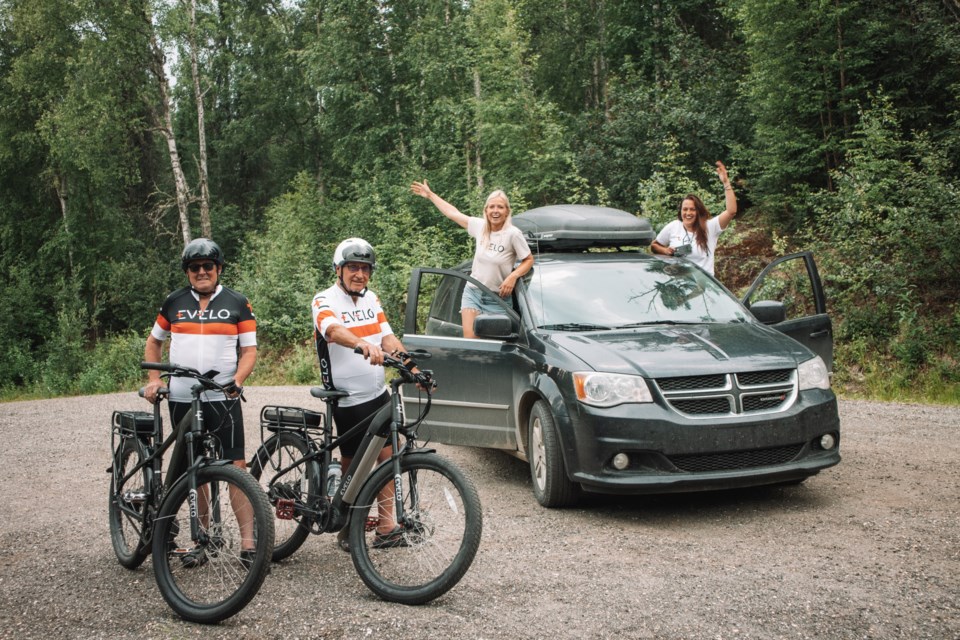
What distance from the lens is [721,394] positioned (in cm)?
559

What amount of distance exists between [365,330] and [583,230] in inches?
122

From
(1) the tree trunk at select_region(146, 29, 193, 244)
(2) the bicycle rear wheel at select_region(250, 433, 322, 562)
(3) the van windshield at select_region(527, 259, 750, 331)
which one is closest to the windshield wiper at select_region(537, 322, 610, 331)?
(3) the van windshield at select_region(527, 259, 750, 331)

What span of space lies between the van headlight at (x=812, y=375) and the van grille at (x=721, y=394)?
271mm

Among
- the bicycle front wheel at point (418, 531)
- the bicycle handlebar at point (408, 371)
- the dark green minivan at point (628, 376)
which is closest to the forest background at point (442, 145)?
the dark green minivan at point (628, 376)

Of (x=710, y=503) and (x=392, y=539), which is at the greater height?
(x=392, y=539)

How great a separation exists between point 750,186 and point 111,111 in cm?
2300

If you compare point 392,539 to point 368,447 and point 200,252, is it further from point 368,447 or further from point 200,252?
point 200,252

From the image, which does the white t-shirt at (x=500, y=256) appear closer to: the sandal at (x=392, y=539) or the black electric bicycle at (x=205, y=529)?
the black electric bicycle at (x=205, y=529)

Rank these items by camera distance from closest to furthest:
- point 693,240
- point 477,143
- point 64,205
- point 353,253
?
point 353,253
point 693,240
point 477,143
point 64,205

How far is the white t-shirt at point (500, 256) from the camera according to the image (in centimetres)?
741

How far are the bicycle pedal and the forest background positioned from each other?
8864 millimetres

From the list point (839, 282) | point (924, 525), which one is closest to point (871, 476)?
point (924, 525)

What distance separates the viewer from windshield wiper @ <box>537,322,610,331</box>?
21.5 ft

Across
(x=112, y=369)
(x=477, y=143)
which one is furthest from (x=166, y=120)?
(x=477, y=143)
